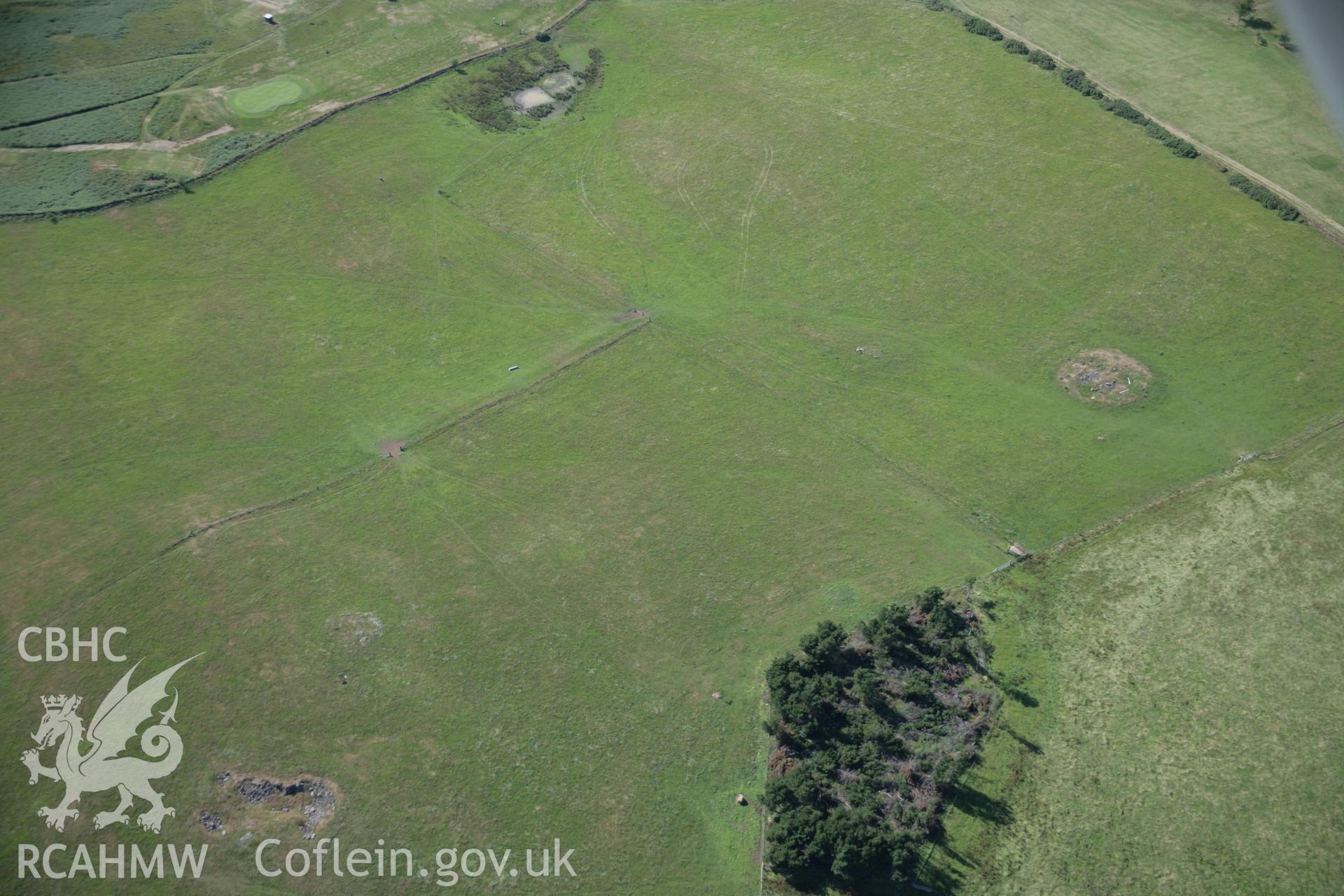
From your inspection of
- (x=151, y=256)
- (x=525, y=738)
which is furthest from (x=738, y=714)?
(x=151, y=256)

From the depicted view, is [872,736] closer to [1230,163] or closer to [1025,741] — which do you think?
[1025,741]

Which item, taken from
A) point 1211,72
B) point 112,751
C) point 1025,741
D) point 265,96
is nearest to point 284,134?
point 265,96

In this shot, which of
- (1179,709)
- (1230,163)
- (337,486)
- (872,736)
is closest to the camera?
(872,736)

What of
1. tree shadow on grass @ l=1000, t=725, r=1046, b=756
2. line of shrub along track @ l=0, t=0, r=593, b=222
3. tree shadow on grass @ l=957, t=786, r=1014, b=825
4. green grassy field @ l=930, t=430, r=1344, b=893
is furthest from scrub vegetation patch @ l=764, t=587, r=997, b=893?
line of shrub along track @ l=0, t=0, r=593, b=222

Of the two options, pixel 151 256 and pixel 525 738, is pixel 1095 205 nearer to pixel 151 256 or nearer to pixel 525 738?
pixel 525 738

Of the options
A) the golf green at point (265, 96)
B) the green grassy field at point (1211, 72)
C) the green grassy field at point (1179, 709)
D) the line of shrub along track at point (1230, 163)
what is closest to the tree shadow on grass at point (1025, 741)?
the green grassy field at point (1179, 709)

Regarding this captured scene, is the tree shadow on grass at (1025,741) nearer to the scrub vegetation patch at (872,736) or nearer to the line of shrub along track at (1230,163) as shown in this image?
the scrub vegetation patch at (872,736)

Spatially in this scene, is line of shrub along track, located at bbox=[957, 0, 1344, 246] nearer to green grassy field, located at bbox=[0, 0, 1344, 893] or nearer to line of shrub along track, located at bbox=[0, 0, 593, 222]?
green grassy field, located at bbox=[0, 0, 1344, 893]
